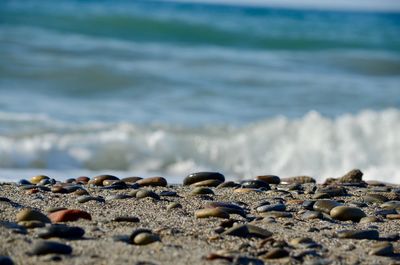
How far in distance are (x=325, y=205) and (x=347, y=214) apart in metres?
0.17

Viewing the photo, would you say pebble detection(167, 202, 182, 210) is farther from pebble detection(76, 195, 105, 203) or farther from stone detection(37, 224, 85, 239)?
stone detection(37, 224, 85, 239)

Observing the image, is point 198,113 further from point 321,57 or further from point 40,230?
point 321,57

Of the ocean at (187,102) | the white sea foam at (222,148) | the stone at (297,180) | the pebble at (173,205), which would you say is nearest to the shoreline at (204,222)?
the pebble at (173,205)

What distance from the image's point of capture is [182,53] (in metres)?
17.1

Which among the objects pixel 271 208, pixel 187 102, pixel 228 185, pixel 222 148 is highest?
pixel 187 102

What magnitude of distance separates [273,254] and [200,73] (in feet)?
36.9

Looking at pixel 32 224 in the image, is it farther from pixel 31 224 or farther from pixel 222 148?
pixel 222 148

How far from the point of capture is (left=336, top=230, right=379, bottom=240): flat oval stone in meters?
3.09

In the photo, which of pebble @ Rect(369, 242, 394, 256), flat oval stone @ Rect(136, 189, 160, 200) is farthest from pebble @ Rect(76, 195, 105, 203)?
pebble @ Rect(369, 242, 394, 256)

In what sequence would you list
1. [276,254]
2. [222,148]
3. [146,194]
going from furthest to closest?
1. [222,148]
2. [146,194]
3. [276,254]

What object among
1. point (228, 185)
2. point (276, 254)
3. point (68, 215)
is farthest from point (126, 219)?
point (228, 185)

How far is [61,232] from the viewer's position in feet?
9.30

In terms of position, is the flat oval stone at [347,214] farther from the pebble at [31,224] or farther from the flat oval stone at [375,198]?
the pebble at [31,224]

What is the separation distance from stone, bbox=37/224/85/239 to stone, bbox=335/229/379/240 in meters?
0.98
